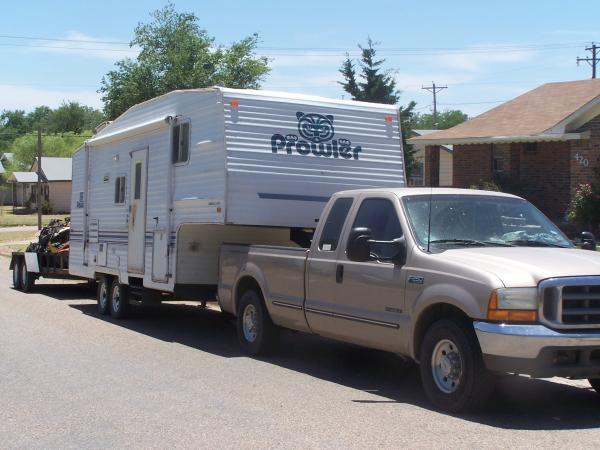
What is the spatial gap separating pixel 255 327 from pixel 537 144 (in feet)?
57.6

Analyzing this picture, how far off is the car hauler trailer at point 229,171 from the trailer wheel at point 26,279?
5.17 meters

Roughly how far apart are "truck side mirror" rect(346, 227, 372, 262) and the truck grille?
1.84 meters

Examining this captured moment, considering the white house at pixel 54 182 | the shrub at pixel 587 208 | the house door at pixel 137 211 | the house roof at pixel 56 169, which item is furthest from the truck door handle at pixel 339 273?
the house roof at pixel 56 169

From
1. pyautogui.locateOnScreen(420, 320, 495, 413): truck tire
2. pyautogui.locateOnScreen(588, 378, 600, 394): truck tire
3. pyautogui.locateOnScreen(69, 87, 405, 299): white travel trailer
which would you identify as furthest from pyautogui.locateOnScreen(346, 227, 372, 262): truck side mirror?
pyautogui.locateOnScreen(69, 87, 405, 299): white travel trailer

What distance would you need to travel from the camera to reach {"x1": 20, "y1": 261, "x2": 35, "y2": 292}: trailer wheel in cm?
1777

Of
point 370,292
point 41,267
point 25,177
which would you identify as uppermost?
point 25,177

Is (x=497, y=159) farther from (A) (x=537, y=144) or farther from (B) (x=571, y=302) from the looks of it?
(B) (x=571, y=302)

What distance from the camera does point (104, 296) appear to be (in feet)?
46.8

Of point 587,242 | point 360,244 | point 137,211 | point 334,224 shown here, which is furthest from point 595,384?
point 137,211

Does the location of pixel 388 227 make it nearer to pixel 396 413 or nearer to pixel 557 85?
pixel 396 413

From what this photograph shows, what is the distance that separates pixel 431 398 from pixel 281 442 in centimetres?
167

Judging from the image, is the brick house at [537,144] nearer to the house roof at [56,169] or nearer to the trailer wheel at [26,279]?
the trailer wheel at [26,279]

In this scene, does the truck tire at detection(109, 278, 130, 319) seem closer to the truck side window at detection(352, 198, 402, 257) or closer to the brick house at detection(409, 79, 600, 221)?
the truck side window at detection(352, 198, 402, 257)

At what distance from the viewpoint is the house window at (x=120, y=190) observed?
541 inches
